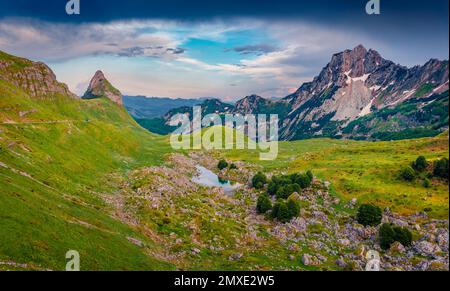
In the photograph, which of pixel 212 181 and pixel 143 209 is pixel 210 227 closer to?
pixel 143 209

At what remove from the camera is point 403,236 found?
247 feet

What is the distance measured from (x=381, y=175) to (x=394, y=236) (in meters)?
48.5

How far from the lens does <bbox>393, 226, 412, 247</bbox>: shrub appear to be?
7494 cm

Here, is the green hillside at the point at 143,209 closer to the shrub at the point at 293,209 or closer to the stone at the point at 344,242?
the stone at the point at 344,242

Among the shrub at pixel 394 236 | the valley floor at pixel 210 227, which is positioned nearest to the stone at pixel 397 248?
the valley floor at pixel 210 227

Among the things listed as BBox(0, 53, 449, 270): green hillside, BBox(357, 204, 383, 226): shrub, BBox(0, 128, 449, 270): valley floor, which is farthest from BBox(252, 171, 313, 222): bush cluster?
BBox(357, 204, 383, 226): shrub

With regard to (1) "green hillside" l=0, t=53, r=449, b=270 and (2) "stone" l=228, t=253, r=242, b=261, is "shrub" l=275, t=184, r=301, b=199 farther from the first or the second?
(2) "stone" l=228, t=253, r=242, b=261

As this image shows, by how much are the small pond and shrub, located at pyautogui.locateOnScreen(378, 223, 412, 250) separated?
77.4 metres

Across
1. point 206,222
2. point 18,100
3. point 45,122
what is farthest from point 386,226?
point 18,100

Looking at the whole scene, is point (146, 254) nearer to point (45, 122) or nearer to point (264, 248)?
point (264, 248)

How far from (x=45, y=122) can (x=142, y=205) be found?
81083mm

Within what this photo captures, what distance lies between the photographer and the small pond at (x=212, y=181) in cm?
15657

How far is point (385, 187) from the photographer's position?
109250mm

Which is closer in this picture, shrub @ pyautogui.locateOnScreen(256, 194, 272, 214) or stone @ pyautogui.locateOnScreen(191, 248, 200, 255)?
stone @ pyautogui.locateOnScreen(191, 248, 200, 255)
